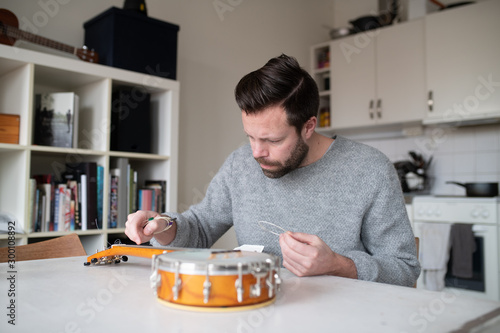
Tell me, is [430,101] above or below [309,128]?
above

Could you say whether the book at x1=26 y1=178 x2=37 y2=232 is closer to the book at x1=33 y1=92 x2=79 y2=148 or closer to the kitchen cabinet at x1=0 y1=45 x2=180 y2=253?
the kitchen cabinet at x1=0 y1=45 x2=180 y2=253

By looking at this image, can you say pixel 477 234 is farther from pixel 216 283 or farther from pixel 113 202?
pixel 216 283

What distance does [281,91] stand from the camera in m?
1.25

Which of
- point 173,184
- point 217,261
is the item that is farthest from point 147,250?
point 173,184

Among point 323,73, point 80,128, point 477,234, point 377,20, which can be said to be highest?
point 377,20

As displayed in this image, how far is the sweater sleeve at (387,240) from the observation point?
1062 mm

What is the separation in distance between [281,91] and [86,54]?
133 centimetres

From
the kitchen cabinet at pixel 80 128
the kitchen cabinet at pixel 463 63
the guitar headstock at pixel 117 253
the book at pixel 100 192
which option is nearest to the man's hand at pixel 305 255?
the guitar headstock at pixel 117 253

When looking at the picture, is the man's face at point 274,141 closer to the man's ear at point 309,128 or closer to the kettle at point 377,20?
the man's ear at point 309,128

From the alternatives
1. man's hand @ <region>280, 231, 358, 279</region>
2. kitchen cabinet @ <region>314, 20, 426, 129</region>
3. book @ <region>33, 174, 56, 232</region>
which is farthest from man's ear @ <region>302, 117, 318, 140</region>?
kitchen cabinet @ <region>314, 20, 426, 129</region>

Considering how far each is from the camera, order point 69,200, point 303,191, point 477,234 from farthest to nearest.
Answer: point 477,234
point 69,200
point 303,191

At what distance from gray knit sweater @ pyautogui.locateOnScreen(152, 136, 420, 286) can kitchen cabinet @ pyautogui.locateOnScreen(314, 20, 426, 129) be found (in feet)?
7.30

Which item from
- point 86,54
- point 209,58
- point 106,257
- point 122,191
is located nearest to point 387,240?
point 106,257

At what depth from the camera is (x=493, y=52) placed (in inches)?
117
